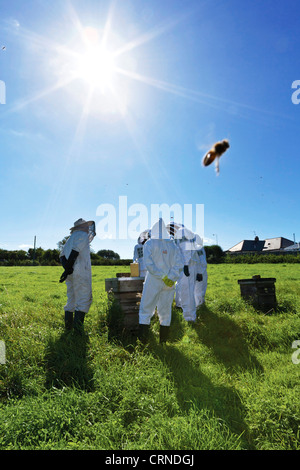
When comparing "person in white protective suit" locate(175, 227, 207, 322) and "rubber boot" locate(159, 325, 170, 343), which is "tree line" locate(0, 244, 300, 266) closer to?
"person in white protective suit" locate(175, 227, 207, 322)

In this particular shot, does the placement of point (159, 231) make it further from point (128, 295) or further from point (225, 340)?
point (225, 340)

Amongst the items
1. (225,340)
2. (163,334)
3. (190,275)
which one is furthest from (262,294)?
(163,334)

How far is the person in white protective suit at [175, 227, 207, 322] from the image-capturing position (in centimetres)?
686

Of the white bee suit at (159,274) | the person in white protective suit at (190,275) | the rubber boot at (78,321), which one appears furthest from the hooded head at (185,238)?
the rubber boot at (78,321)

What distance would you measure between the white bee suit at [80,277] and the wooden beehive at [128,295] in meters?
0.49

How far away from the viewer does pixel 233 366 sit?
4328 millimetres

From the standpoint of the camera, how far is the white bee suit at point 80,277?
541 centimetres

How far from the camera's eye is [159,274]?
5.34 meters

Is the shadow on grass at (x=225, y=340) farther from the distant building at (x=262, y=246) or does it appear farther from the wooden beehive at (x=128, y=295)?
the distant building at (x=262, y=246)

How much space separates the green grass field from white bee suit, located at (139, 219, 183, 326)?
1.91 ft
